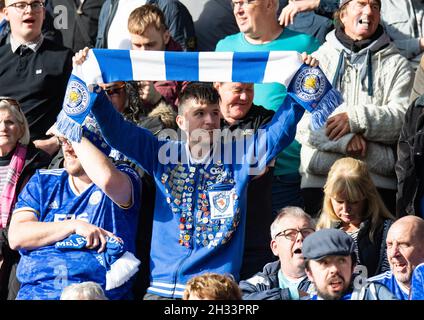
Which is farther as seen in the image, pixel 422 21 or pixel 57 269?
pixel 422 21

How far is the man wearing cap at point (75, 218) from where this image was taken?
30.8 ft

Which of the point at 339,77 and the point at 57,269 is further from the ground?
the point at 339,77

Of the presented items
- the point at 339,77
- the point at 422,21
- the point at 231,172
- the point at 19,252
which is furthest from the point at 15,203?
the point at 422,21

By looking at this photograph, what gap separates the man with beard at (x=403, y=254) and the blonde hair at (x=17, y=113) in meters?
2.95

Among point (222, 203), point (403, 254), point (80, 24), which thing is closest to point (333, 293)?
point (403, 254)

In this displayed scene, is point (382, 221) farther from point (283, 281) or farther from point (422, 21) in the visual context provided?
point (422, 21)

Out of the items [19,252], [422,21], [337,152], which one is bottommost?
[19,252]

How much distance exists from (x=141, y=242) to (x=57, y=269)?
66 cm

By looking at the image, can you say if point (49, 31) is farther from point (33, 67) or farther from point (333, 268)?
point (333, 268)

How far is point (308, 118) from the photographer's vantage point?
10.4 meters

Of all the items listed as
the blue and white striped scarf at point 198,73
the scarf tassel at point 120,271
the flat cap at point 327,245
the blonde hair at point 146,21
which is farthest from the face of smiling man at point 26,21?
the flat cap at point 327,245

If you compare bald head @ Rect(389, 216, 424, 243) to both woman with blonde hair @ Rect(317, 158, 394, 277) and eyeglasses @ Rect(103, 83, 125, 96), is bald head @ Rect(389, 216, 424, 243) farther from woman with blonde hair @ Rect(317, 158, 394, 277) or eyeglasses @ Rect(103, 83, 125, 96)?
eyeglasses @ Rect(103, 83, 125, 96)

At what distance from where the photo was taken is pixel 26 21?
11336mm

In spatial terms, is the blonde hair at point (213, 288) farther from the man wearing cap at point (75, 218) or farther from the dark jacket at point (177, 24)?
the dark jacket at point (177, 24)
